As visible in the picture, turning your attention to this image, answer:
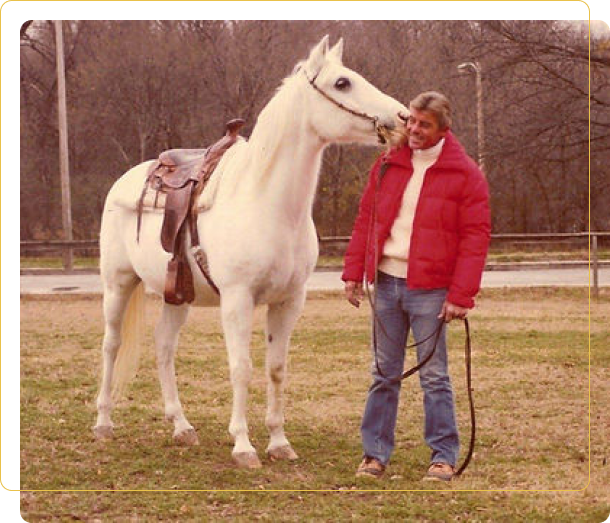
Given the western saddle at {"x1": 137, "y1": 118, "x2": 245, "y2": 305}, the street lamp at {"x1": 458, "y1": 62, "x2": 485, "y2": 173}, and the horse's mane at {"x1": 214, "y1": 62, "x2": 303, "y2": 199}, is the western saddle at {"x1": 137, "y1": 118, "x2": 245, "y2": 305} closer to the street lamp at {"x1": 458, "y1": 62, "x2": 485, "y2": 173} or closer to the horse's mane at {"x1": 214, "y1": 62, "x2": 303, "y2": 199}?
the horse's mane at {"x1": 214, "y1": 62, "x2": 303, "y2": 199}

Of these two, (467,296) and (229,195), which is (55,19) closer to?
(229,195)

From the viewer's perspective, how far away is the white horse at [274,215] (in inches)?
252

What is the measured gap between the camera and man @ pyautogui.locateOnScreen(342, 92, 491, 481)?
618 centimetres

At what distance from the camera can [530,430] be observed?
300 inches

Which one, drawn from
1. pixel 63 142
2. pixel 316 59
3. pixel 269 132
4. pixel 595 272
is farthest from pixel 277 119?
pixel 595 272

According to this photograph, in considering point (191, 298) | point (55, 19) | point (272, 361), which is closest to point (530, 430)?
point (272, 361)

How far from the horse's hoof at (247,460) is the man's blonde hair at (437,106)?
2204 millimetres

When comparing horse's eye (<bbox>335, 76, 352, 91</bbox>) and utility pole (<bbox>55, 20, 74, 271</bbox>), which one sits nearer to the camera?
horse's eye (<bbox>335, 76, 352, 91</bbox>)

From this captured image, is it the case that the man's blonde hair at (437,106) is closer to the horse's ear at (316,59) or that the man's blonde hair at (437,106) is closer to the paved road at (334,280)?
the horse's ear at (316,59)

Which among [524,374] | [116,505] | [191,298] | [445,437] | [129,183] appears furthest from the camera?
[524,374]

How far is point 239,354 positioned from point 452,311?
1.36 meters

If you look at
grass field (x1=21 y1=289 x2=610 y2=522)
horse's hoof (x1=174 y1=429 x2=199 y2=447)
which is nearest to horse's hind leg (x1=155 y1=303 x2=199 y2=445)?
horse's hoof (x1=174 y1=429 x2=199 y2=447)

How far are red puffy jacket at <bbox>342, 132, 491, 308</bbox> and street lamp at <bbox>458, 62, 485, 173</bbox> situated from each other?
766mm

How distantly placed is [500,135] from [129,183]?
245 cm
